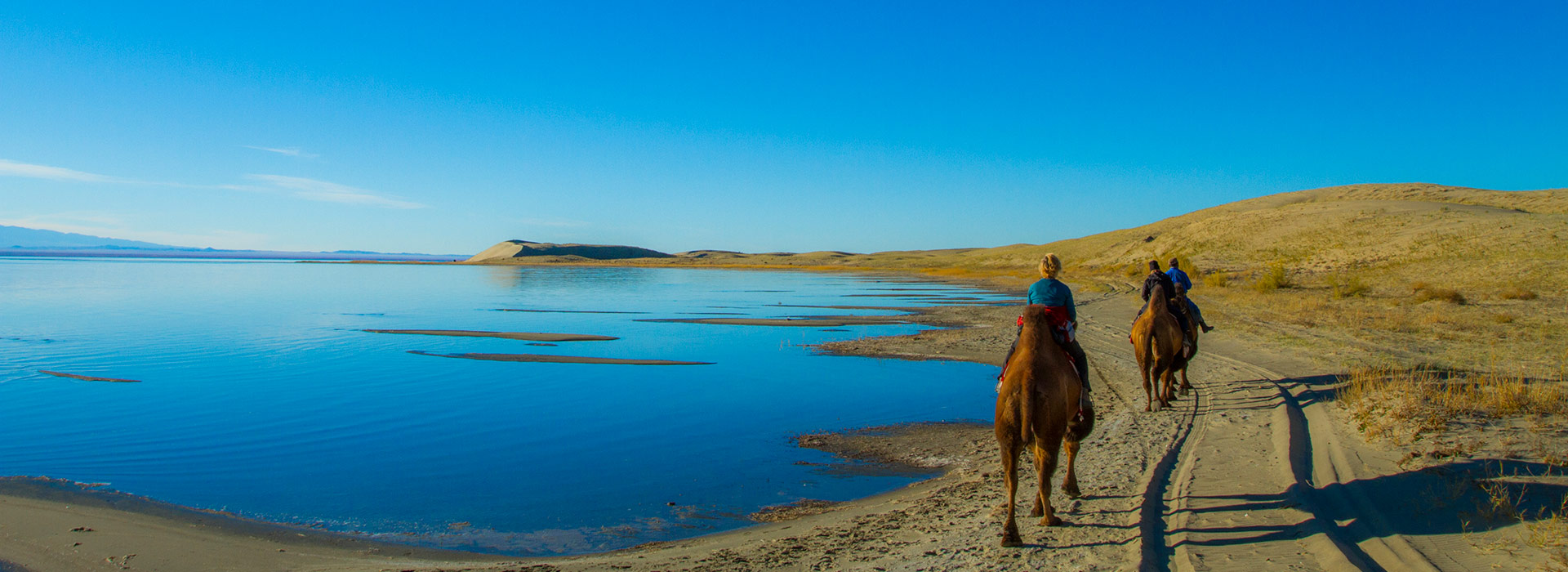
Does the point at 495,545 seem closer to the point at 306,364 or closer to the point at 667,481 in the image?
the point at 667,481

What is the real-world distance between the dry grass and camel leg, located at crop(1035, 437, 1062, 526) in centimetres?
425

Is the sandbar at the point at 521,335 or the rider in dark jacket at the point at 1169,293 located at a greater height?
the rider in dark jacket at the point at 1169,293

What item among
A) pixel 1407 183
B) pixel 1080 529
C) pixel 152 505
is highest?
pixel 1407 183

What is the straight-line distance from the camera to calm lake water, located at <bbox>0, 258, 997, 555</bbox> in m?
7.80

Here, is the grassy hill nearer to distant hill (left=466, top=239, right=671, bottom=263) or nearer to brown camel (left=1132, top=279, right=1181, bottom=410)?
brown camel (left=1132, top=279, right=1181, bottom=410)

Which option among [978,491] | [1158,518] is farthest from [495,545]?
[1158,518]

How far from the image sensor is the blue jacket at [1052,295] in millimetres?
6312

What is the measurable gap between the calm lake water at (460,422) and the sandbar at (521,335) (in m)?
0.71

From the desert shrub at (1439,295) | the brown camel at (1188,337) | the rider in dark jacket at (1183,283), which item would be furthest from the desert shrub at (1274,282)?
the brown camel at (1188,337)

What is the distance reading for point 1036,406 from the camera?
5.65 meters

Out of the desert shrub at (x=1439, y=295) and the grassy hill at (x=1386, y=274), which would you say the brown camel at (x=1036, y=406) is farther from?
the desert shrub at (x=1439, y=295)

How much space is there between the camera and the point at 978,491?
294 inches

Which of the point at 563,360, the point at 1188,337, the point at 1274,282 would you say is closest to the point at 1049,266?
the point at 1188,337

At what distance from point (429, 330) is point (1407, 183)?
119 meters
